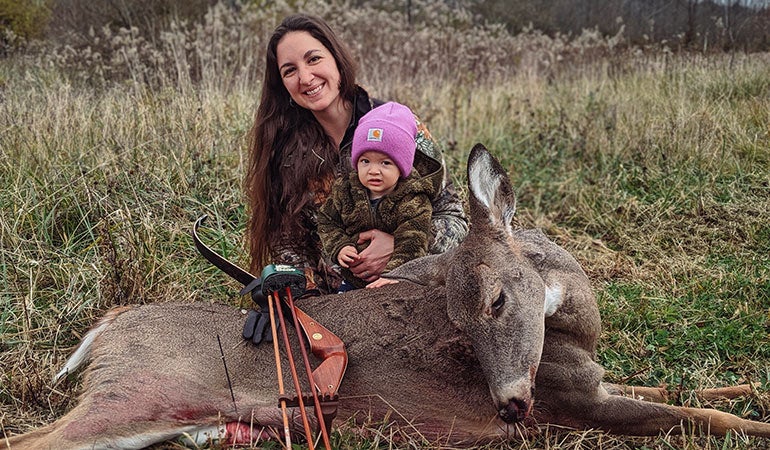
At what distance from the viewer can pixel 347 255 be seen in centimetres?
361

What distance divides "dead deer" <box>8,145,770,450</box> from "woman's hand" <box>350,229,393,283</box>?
0.40m

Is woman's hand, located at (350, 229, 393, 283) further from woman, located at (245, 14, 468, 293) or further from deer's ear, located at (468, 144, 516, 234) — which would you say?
deer's ear, located at (468, 144, 516, 234)

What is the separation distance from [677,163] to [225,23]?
561 cm

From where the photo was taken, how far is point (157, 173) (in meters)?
5.04

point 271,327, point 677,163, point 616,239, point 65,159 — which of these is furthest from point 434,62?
point 271,327

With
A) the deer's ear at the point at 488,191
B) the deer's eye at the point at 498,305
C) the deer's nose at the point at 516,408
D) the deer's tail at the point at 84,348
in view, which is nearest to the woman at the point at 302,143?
the deer's ear at the point at 488,191

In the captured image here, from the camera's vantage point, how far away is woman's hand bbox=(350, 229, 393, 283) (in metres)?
3.62

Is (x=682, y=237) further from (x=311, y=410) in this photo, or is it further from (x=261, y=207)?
(x=311, y=410)

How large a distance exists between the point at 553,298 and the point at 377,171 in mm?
1014

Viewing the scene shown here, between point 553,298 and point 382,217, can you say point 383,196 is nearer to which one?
point 382,217

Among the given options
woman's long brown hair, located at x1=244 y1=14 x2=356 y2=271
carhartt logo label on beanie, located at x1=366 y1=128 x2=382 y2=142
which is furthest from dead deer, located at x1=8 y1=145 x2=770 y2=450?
woman's long brown hair, located at x1=244 y1=14 x2=356 y2=271

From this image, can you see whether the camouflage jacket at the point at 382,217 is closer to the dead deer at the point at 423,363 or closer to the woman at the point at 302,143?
the woman at the point at 302,143

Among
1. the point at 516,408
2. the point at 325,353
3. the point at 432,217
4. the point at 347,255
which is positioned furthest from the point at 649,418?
the point at 347,255

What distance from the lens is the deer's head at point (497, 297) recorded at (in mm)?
2543
